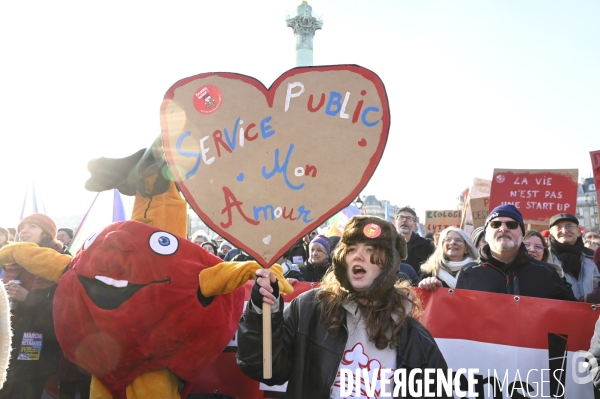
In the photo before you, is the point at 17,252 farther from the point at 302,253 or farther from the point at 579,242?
the point at 579,242

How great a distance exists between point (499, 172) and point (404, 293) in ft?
14.1

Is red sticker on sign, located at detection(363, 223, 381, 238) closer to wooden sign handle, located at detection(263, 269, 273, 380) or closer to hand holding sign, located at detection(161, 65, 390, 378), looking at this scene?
hand holding sign, located at detection(161, 65, 390, 378)

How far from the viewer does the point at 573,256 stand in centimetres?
445

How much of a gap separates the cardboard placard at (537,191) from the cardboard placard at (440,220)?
12.9 feet

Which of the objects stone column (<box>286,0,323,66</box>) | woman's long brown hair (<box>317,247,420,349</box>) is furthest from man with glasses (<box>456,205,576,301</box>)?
stone column (<box>286,0,323,66</box>)

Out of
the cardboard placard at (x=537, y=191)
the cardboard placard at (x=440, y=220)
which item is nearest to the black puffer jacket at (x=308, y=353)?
the cardboard placard at (x=537, y=191)

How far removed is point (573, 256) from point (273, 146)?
3442mm

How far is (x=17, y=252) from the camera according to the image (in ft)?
11.3

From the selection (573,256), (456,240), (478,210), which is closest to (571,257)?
(573,256)

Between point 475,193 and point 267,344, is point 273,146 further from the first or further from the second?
point 475,193

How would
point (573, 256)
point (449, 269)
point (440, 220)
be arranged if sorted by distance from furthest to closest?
point (440, 220), point (573, 256), point (449, 269)

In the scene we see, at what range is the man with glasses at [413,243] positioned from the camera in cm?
543

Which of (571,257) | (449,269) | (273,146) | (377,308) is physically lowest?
(377,308)

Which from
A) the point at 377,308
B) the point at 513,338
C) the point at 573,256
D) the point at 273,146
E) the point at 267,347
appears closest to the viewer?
the point at 267,347
